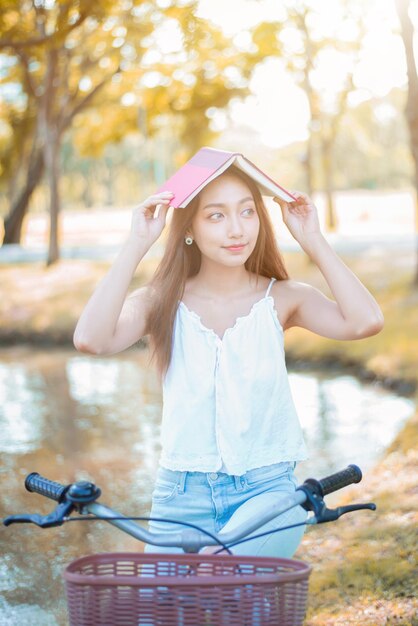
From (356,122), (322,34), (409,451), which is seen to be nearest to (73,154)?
(356,122)

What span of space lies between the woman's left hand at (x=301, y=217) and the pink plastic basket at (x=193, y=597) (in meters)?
1.43

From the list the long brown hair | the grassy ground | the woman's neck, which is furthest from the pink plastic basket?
the grassy ground

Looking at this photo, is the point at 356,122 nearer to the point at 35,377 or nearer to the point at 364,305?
the point at 35,377

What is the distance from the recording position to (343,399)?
34.0 ft

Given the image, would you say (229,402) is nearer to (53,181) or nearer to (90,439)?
(90,439)

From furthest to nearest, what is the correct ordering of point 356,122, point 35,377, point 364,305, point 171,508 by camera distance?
1. point 356,122
2. point 35,377
3. point 364,305
4. point 171,508

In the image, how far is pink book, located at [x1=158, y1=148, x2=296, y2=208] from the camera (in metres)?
3.08

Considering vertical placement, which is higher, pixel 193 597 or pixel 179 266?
pixel 179 266

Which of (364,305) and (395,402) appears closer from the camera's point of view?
(364,305)

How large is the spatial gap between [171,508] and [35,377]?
985 cm

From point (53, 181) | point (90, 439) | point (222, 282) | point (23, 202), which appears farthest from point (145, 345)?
point (23, 202)

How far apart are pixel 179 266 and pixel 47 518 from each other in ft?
4.24

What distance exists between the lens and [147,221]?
323cm

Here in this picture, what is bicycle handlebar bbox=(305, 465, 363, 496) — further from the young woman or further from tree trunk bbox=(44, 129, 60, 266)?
tree trunk bbox=(44, 129, 60, 266)
